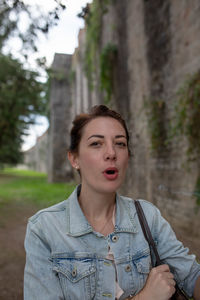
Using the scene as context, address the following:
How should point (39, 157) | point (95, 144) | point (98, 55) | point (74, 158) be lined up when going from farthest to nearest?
point (39, 157)
point (98, 55)
point (74, 158)
point (95, 144)

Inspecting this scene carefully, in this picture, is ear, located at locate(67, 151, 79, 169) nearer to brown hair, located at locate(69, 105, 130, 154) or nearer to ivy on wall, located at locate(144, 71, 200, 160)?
brown hair, located at locate(69, 105, 130, 154)

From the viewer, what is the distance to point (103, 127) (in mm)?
1566

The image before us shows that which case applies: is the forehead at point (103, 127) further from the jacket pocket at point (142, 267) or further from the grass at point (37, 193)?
the grass at point (37, 193)

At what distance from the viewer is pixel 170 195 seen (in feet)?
19.4

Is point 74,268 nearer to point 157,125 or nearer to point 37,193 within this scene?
point 157,125

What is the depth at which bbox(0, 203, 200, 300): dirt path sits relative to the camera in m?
1.99

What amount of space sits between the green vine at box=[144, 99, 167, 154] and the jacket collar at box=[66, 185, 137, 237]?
4.78 m

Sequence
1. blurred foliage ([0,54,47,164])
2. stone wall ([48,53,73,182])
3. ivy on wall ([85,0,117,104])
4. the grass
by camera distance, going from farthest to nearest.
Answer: stone wall ([48,53,73,182]) → ivy on wall ([85,0,117,104]) → blurred foliage ([0,54,47,164]) → the grass

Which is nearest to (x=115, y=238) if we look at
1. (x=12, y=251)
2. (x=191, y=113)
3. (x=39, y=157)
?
(x=12, y=251)

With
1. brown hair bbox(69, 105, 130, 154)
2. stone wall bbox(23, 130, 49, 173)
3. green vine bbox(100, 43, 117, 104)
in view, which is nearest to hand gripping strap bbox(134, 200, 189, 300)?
brown hair bbox(69, 105, 130, 154)

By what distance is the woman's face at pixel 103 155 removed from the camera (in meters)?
1.46

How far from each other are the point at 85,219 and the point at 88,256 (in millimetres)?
197

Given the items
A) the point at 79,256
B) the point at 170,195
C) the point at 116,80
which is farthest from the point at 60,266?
the point at 116,80

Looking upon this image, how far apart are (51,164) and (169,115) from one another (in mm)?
12335
